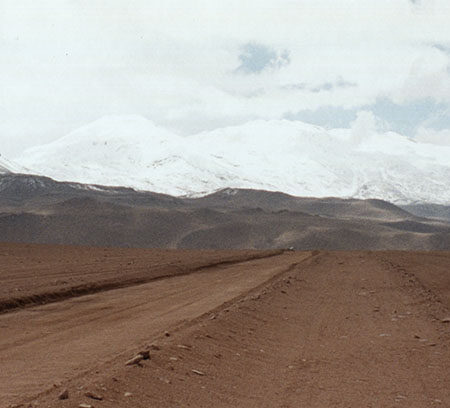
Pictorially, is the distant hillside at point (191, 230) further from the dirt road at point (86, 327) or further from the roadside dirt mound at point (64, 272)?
the dirt road at point (86, 327)

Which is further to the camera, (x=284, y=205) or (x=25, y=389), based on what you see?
(x=284, y=205)

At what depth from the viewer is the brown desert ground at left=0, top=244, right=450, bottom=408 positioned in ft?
23.3

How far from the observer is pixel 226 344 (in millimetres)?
10039

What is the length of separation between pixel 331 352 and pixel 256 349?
46.0 inches

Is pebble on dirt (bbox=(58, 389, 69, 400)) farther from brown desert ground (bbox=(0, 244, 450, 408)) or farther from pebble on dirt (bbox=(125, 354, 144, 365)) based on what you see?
pebble on dirt (bbox=(125, 354, 144, 365))

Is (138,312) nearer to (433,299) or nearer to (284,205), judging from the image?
(433,299)

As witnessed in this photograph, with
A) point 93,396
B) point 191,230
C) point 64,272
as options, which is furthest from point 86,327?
point 191,230

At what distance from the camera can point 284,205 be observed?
192 metres

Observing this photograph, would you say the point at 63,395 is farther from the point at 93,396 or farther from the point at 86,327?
the point at 86,327

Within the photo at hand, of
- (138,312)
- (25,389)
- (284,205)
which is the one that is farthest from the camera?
(284,205)

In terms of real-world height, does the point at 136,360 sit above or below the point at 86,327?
above

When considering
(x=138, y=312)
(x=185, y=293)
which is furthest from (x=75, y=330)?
(x=185, y=293)

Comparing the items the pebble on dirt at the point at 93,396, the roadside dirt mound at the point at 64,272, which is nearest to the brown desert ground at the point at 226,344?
the pebble on dirt at the point at 93,396

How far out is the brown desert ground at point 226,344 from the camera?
711cm
